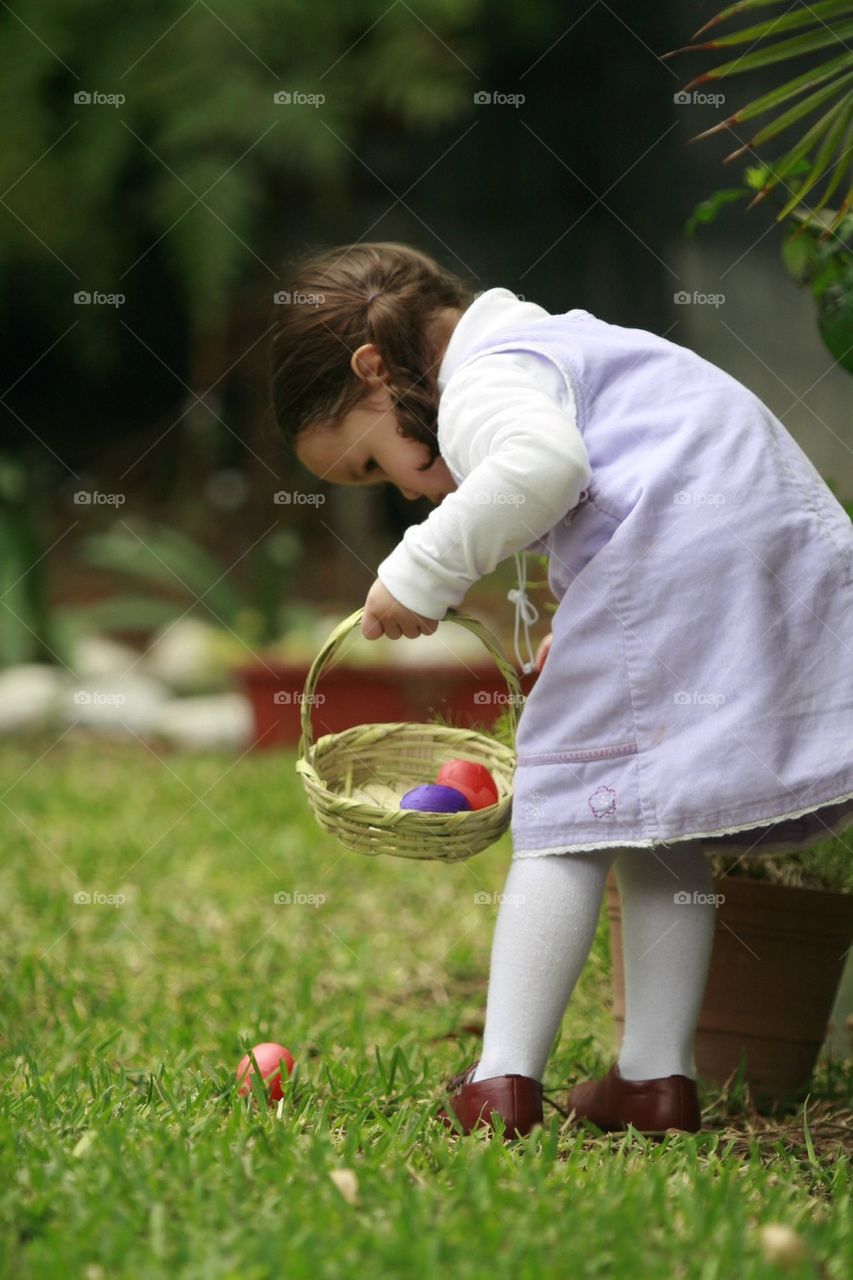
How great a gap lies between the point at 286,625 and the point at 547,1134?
125 inches

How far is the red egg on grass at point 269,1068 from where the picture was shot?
1598mm

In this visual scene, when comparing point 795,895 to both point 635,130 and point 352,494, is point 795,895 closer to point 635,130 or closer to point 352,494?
point 635,130

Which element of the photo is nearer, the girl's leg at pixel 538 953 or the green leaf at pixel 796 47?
the girl's leg at pixel 538 953

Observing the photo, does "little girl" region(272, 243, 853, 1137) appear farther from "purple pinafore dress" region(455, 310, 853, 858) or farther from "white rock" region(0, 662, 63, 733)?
"white rock" region(0, 662, 63, 733)

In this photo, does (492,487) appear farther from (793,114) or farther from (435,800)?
(793,114)

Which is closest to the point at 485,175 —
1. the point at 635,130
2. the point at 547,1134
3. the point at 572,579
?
the point at 635,130

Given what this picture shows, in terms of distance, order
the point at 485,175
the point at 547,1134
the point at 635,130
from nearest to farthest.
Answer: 1. the point at 547,1134
2. the point at 635,130
3. the point at 485,175

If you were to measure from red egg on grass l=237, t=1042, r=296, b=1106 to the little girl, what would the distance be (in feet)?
0.65

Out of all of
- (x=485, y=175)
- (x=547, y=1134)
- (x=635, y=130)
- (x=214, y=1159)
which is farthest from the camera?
(x=485, y=175)

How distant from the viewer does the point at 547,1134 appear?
1.49m

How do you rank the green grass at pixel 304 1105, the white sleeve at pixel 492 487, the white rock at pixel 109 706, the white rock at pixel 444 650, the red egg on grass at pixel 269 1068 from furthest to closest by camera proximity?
the white rock at pixel 109 706, the white rock at pixel 444 650, the red egg on grass at pixel 269 1068, the white sleeve at pixel 492 487, the green grass at pixel 304 1105

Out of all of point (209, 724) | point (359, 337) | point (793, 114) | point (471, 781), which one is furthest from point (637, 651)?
point (209, 724)

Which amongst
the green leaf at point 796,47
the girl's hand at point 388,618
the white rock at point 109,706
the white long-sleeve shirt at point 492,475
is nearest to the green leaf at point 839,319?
the green leaf at point 796,47

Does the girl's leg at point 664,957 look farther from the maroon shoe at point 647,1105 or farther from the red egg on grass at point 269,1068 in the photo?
the red egg on grass at point 269,1068
